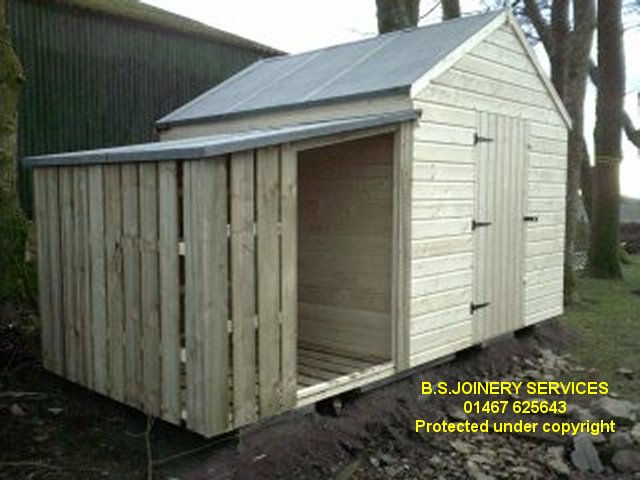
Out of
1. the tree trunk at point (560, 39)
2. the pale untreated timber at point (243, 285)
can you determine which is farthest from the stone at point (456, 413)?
the tree trunk at point (560, 39)

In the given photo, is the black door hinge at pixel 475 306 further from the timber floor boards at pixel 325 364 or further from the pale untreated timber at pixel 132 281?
the pale untreated timber at pixel 132 281

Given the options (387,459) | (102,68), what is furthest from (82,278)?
(102,68)

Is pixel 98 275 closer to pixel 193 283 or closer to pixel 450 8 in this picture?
pixel 193 283

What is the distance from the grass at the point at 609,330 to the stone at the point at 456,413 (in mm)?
1646

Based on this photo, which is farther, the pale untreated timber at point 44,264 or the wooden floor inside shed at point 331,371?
the pale untreated timber at point 44,264

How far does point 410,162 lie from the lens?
5.21 meters

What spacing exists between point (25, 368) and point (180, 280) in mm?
2348

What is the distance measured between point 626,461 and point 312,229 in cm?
311

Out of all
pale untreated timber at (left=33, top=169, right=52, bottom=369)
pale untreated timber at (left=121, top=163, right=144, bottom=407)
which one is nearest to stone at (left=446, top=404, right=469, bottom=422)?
pale untreated timber at (left=121, top=163, right=144, bottom=407)

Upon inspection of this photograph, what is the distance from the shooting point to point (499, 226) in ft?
21.2

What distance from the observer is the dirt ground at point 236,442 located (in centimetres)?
405

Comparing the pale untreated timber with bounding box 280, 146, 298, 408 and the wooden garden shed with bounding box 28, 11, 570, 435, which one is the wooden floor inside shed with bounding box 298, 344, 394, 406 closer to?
the wooden garden shed with bounding box 28, 11, 570, 435

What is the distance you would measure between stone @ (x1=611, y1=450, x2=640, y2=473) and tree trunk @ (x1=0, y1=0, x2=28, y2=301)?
4.92m

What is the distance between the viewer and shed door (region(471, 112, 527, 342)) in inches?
243
